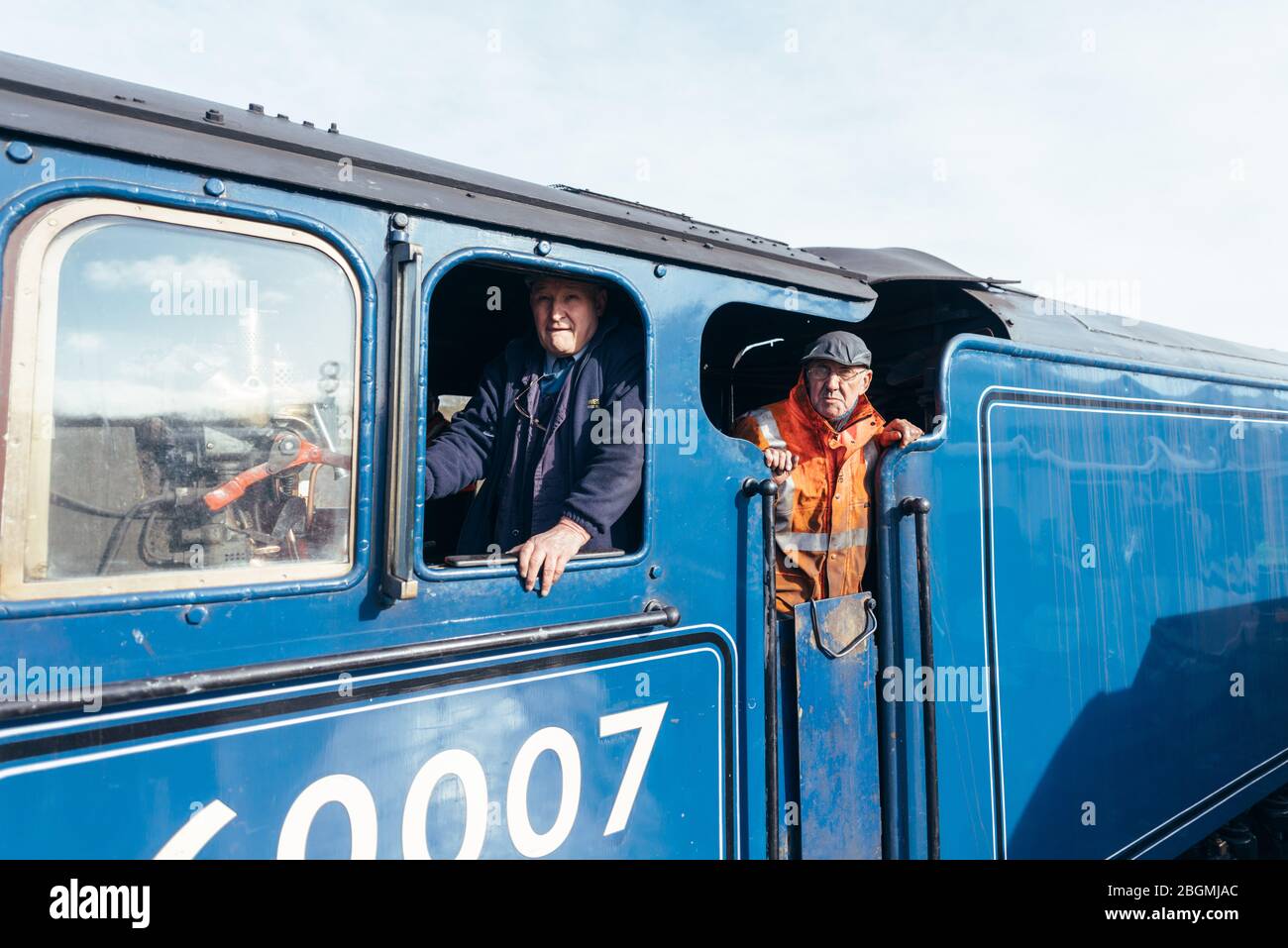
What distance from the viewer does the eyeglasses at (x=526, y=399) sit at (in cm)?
240

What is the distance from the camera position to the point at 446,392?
12.6 feet

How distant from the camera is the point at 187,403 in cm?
164

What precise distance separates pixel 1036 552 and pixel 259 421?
2.79m

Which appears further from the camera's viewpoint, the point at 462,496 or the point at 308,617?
the point at 462,496

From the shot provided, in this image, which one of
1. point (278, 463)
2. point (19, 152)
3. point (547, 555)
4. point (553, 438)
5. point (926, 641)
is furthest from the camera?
point (926, 641)

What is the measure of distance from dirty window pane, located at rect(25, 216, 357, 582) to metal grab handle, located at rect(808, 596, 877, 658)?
4.86 feet

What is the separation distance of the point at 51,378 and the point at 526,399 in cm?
117

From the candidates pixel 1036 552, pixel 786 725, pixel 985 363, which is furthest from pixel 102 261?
pixel 1036 552

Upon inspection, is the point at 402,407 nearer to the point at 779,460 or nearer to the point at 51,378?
the point at 51,378

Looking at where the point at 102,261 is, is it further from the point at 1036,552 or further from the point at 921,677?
the point at 1036,552

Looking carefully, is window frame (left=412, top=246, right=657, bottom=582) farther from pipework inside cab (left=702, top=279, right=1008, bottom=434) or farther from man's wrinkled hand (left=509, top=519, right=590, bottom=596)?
pipework inside cab (left=702, top=279, right=1008, bottom=434)

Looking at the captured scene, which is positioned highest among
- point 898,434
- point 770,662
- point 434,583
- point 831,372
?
point 831,372

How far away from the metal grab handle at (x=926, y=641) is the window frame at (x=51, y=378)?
1.82 meters

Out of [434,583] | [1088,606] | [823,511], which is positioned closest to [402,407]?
[434,583]
